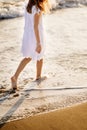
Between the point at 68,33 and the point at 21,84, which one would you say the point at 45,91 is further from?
the point at 68,33

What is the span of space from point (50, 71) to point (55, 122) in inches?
63.9

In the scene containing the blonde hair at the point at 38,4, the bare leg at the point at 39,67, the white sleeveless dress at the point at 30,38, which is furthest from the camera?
the bare leg at the point at 39,67

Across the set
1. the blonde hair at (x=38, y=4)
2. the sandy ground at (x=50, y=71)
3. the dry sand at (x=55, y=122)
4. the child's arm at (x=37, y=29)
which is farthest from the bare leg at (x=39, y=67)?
the dry sand at (x=55, y=122)

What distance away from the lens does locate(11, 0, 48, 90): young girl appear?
157 inches

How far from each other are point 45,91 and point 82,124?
0.97 metres

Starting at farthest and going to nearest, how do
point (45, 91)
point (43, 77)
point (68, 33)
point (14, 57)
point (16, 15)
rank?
point (16, 15) < point (68, 33) < point (14, 57) < point (43, 77) < point (45, 91)

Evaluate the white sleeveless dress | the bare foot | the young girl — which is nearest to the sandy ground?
the bare foot

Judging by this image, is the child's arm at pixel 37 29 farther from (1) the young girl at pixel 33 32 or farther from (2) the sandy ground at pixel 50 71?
(2) the sandy ground at pixel 50 71

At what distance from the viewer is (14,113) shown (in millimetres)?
3852

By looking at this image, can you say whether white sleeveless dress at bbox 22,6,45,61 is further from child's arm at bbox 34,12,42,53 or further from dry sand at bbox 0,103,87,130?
dry sand at bbox 0,103,87,130

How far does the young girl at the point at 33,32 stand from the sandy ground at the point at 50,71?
14.3 inches

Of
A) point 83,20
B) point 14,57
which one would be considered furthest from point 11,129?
point 83,20

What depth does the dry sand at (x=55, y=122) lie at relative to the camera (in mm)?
3543

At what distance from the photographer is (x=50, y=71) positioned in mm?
5152
